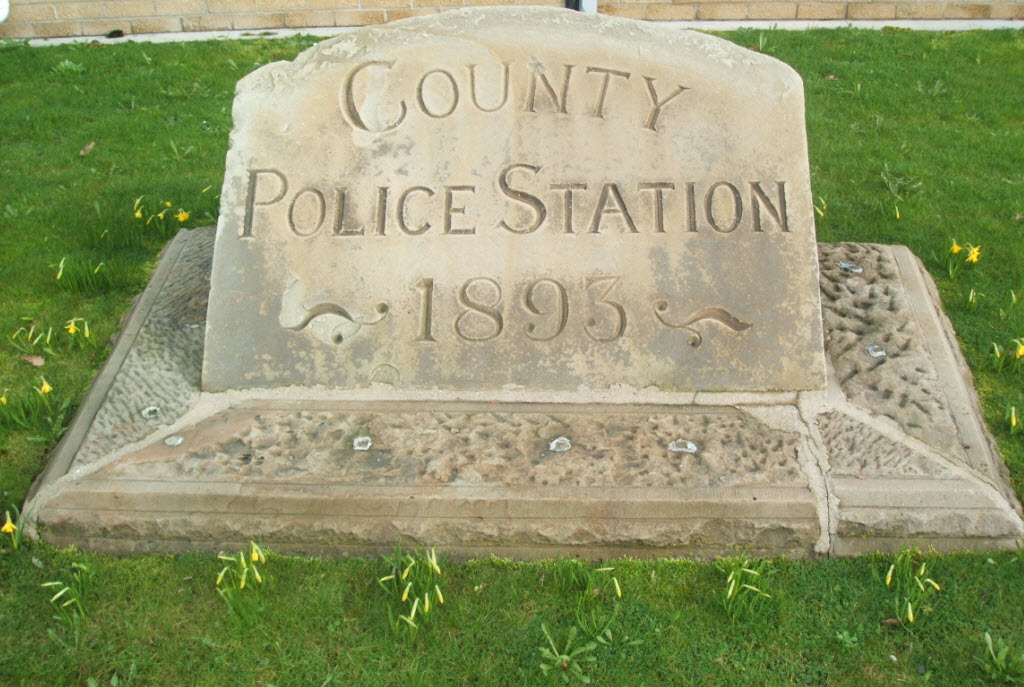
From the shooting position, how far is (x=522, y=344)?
141 inches

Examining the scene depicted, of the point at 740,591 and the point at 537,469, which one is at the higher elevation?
the point at 537,469

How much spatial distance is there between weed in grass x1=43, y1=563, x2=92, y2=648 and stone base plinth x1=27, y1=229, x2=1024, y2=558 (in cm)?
20

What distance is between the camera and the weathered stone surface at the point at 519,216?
11.7ft

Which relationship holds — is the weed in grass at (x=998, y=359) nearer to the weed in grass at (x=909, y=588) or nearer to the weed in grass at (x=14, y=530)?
the weed in grass at (x=909, y=588)

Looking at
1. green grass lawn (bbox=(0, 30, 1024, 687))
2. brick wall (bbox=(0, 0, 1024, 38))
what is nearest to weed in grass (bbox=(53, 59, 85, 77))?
green grass lawn (bbox=(0, 30, 1024, 687))

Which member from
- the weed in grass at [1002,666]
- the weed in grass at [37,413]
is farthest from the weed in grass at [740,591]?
the weed in grass at [37,413]

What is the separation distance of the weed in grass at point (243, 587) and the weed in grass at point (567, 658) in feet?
2.78

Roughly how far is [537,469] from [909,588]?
3.84 ft

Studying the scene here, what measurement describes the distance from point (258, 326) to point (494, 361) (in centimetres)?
88

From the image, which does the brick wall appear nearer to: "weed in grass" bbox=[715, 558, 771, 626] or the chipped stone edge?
the chipped stone edge

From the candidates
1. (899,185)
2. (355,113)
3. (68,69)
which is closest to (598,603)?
(355,113)

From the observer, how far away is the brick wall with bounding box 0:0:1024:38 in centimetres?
809

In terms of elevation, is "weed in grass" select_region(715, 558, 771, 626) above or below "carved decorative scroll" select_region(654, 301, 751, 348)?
below

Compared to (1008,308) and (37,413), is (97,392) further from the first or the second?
(1008,308)
